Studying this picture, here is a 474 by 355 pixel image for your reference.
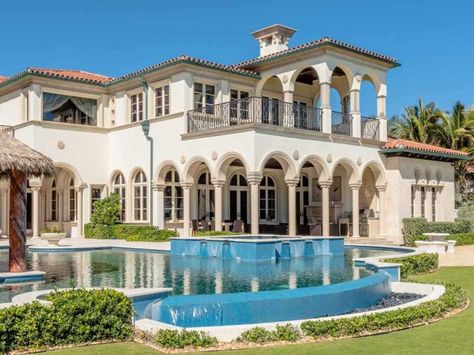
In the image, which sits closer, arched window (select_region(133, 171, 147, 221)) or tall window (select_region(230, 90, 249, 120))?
tall window (select_region(230, 90, 249, 120))

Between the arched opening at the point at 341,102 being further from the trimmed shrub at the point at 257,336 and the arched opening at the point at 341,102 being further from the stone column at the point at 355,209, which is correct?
the trimmed shrub at the point at 257,336

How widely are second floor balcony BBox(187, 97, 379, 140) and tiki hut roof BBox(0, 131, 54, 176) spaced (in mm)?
10743

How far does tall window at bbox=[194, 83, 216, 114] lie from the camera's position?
2606 centimetres

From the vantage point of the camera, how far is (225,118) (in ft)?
85.0

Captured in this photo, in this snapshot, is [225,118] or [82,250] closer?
[82,250]

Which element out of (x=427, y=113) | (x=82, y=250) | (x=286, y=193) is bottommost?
(x=82, y=250)

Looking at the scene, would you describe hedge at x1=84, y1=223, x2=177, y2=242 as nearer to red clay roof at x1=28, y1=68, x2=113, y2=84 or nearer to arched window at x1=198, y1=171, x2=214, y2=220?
arched window at x1=198, y1=171, x2=214, y2=220

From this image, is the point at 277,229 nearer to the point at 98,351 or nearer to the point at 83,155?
the point at 83,155

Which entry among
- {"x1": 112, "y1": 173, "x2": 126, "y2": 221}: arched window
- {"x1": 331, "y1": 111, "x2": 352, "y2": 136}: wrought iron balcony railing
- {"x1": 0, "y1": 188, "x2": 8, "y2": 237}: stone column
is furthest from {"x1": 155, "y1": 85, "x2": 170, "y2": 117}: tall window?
{"x1": 0, "y1": 188, "x2": 8, "y2": 237}: stone column

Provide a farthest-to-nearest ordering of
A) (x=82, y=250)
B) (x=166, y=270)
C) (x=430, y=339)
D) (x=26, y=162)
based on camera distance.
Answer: (x=82, y=250) < (x=166, y=270) < (x=26, y=162) < (x=430, y=339)

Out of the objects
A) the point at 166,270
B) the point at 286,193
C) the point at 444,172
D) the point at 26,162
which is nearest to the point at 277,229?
the point at 286,193

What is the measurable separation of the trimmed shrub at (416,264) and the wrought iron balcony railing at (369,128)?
1240 centimetres

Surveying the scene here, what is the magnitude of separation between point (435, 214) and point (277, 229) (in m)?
8.25

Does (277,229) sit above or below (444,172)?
below
